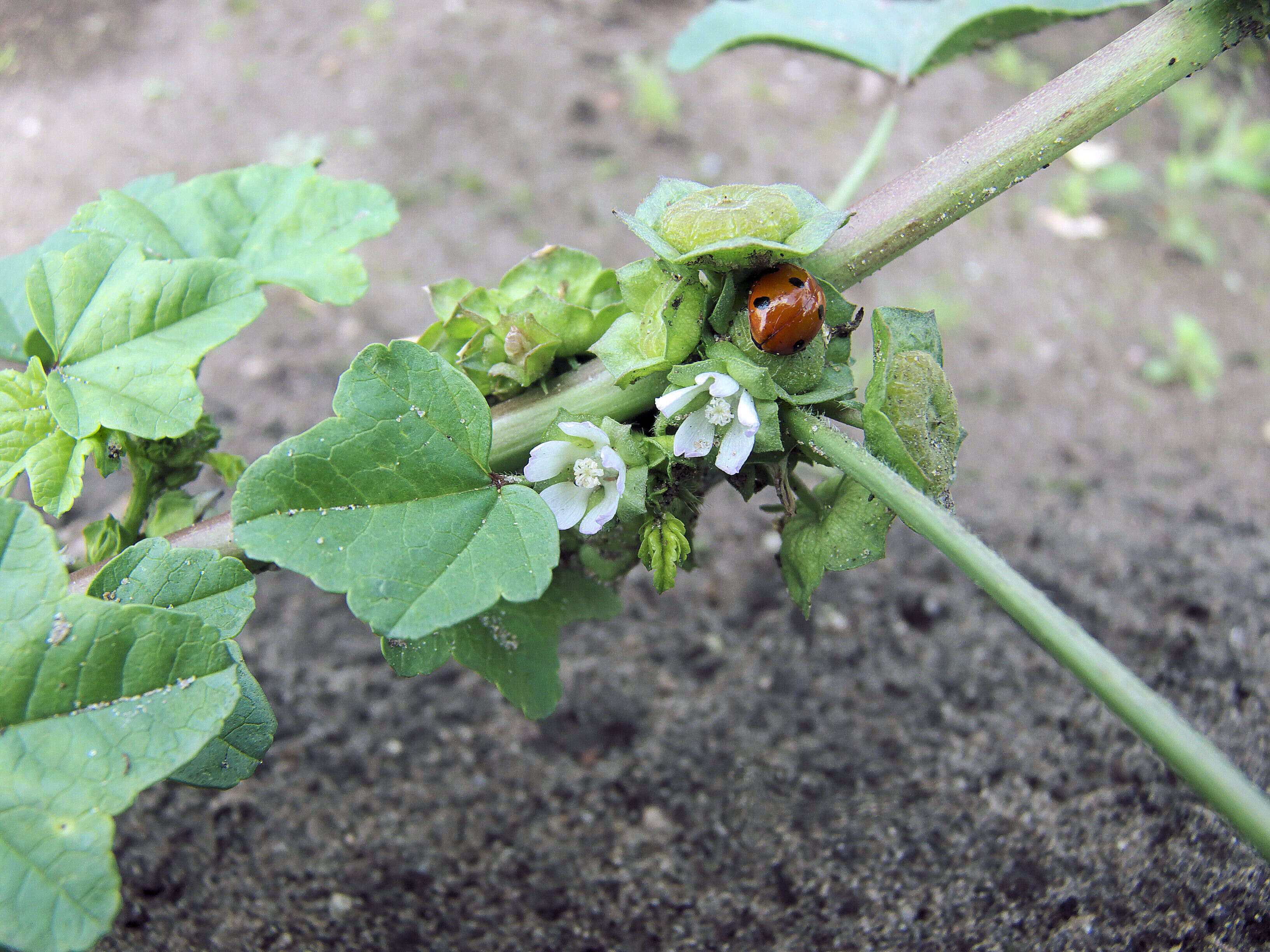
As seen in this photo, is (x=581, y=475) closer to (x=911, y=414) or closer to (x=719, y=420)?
(x=719, y=420)

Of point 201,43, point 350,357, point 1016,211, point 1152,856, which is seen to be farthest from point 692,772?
point 201,43

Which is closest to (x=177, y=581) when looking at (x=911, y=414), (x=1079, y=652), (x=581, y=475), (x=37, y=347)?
(x=581, y=475)

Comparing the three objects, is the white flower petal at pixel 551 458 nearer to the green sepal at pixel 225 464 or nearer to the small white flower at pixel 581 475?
the small white flower at pixel 581 475

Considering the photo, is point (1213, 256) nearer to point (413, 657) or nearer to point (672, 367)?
point (672, 367)

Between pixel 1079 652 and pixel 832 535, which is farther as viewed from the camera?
pixel 832 535

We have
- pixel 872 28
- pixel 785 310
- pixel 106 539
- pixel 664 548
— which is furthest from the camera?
pixel 872 28
